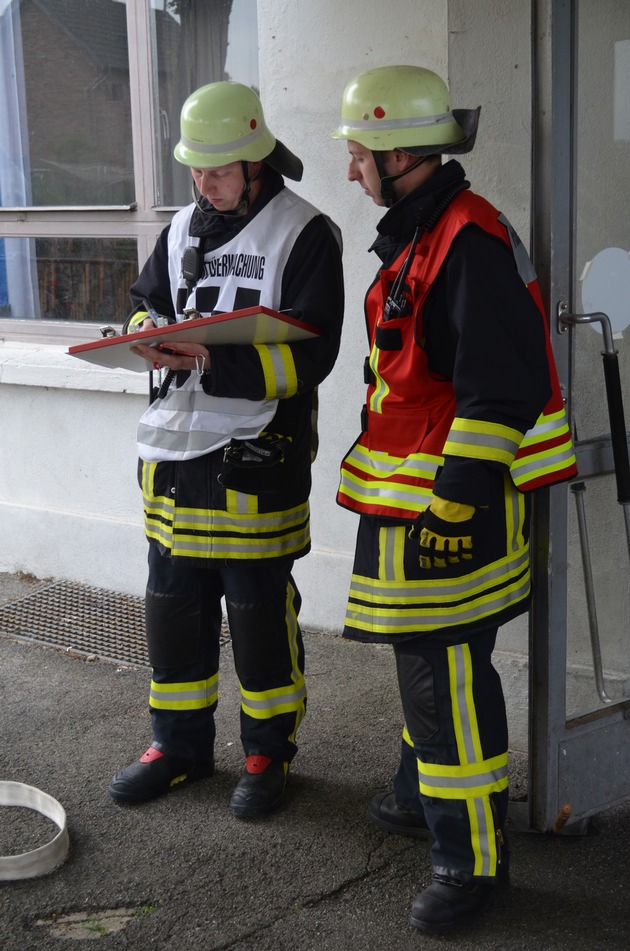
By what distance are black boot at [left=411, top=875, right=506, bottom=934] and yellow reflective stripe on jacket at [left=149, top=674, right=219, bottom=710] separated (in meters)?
0.95

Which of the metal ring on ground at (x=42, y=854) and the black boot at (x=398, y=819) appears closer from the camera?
the metal ring on ground at (x=42, y=854)

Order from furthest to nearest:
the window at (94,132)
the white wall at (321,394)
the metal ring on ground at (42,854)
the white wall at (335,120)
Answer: the window at (94,132) → the white wall at (321,394) → the white wall at (335,120) → the metal ring on ground at (42,854)

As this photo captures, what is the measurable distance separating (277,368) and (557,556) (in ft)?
2.96

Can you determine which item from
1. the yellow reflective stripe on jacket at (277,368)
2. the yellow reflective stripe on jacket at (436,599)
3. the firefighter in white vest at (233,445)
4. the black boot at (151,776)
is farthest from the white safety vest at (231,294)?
the black boot at (151,776)

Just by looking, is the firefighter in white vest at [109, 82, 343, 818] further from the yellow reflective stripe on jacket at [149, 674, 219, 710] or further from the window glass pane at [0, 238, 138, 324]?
the window glass pane at [0, 238, 138, 324]

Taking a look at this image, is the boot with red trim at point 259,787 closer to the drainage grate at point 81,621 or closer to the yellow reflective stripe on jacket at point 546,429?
the drainage grate at point 81,621

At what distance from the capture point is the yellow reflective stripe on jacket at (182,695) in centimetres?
330

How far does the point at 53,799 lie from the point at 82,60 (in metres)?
3.57

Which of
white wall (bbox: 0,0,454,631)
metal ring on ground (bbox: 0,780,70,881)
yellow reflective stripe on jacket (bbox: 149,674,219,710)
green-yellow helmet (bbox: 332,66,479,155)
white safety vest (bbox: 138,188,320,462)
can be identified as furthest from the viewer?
white wall (bbox: 0,0,454,631)

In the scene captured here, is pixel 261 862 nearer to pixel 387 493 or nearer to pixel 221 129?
pixel 387 493

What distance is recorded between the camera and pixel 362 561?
2691 mm

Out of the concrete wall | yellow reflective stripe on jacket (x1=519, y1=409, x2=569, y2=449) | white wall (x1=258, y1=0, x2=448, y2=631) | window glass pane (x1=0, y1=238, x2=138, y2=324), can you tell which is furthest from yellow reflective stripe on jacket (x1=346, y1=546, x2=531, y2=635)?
window glass pane (x1=0, y1=238, x2=138, y2=324)

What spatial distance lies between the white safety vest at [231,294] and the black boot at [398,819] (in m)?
1.15

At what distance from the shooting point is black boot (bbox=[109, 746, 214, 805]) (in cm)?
327
